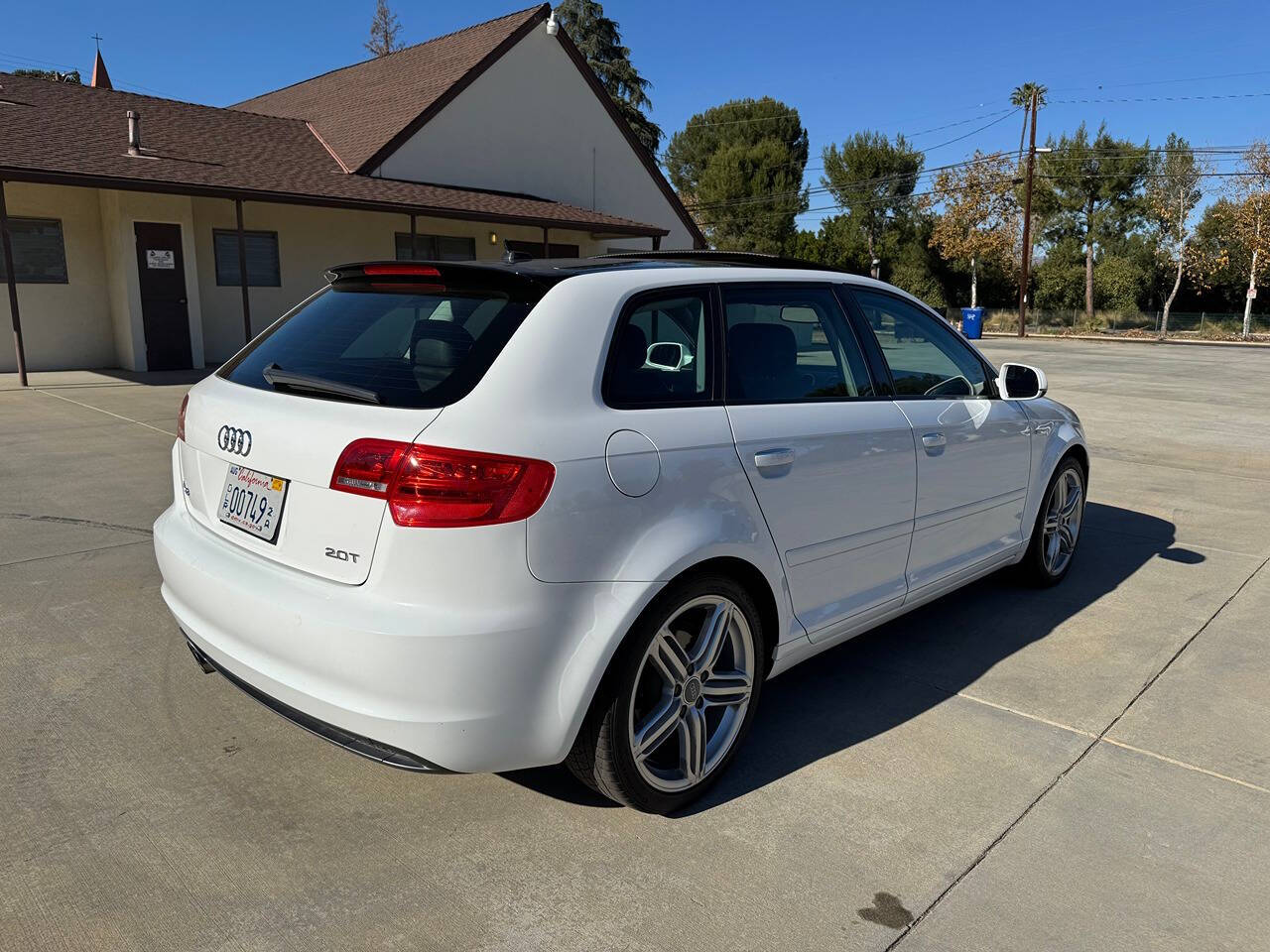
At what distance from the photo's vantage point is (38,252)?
15531 mm

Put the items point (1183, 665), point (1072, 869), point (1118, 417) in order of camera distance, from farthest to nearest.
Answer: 1. point (1118, 417)
2. point (1183, 665)
3. point (1072, 869)

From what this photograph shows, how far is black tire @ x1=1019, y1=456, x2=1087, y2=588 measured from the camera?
4875 mm

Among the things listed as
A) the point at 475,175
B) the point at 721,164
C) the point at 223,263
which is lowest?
the point at 223,263

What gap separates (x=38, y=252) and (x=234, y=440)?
15809 millimetres

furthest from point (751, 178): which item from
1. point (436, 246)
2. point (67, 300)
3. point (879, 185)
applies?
point (67, 300)

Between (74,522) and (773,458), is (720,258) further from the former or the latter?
(74,522)

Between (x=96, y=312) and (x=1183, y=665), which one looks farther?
(x=96, y=312)

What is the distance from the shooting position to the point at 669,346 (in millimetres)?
2947

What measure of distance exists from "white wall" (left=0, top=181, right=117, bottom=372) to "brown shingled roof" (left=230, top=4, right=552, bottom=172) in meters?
4.91

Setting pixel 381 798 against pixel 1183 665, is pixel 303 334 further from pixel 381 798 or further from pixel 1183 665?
pixel 1183 665

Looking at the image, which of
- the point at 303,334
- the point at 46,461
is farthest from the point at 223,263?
the point at 303,334

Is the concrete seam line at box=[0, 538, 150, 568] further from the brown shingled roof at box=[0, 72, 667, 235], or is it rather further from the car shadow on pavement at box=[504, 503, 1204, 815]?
the brown shingled roof at box=[0, 72, 667, 235]

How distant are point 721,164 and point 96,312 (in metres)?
45.0

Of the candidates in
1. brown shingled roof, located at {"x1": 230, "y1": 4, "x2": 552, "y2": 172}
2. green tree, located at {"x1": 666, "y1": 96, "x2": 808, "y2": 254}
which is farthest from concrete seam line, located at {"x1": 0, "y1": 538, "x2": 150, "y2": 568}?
green tree, located at {"x1": 666, "y1": 96, "x2": 808, "y2": 254}
